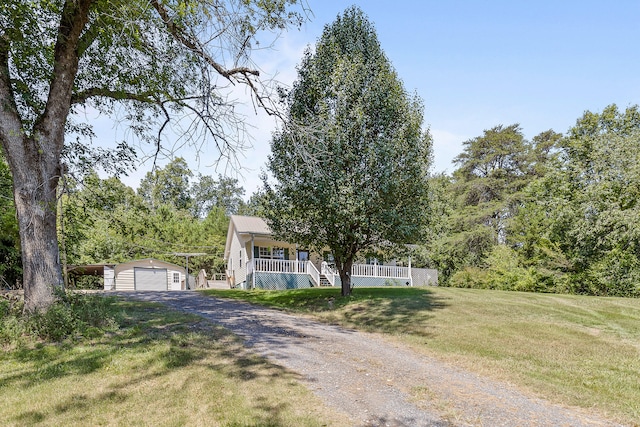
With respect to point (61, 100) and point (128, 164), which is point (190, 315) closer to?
point (128, 164)

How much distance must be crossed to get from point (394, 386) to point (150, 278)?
25.1 meters

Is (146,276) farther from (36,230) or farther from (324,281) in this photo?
(36,230)

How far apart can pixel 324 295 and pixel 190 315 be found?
244 inches

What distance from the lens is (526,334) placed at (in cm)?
817

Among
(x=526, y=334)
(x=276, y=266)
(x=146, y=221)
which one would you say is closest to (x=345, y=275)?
(x=526, y=334)

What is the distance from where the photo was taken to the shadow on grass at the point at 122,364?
153 inches

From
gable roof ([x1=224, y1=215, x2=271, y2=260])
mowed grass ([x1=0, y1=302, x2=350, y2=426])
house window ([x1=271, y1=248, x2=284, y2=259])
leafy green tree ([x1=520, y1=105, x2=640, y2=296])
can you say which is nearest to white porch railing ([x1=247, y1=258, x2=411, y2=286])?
house window ([x1=271, y1=248, x2=284, y2=259])

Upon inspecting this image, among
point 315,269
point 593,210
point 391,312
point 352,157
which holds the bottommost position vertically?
point 391,312

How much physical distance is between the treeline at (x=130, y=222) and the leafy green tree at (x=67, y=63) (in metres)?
0.69

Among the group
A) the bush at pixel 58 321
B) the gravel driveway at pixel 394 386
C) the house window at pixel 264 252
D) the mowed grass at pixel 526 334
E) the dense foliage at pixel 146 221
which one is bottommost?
the mowed grass at pixel 526 334

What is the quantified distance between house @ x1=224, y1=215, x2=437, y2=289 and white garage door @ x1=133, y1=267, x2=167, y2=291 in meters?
5.91

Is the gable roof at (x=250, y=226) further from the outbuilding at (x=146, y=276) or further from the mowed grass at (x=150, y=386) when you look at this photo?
the mowed grass at (x=150, y=386)

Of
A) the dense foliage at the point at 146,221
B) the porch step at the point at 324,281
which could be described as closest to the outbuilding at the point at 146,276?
the dense foliage at the point at 146,221

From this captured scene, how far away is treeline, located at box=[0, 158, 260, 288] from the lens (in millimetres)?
8492
